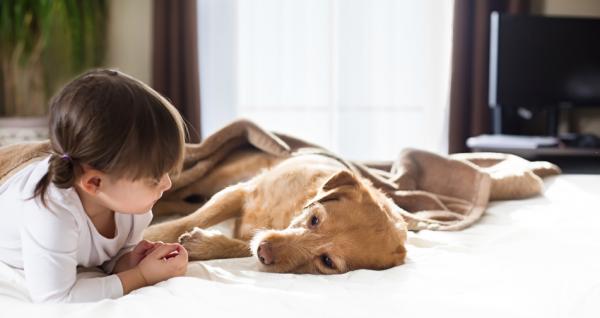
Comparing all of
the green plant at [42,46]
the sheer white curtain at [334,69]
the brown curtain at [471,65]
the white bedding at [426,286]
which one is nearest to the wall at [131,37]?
the green plant at [42,46]

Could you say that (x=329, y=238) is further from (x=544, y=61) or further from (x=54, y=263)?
→ (x=544, y=61)

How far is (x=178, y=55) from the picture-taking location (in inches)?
178

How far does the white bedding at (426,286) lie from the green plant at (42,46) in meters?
3.31

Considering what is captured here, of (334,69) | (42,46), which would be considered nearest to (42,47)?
(42,46)

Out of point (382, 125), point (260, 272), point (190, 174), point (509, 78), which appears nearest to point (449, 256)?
point (260, 272)

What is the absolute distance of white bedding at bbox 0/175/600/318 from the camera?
92 cm

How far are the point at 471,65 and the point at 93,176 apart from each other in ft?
12.6

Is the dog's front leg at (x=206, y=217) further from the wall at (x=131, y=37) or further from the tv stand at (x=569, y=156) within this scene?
the wall at (x=131, y=37)

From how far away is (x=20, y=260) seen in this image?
1.24 m

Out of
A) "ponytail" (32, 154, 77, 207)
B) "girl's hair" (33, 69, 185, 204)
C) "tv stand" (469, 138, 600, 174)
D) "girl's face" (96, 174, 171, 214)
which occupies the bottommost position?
"tv stand" (469, 138, 600, 174)

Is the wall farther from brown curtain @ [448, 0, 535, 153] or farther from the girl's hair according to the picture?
the girl's hair

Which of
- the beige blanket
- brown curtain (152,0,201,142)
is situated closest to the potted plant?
brown curtain (152,0,201,142)

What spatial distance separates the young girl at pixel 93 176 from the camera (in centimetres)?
103

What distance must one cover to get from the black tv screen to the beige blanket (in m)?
1.82
